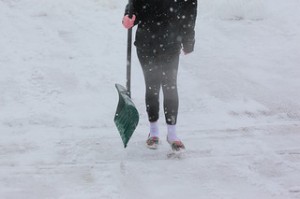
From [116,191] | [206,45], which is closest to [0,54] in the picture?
[206,45]

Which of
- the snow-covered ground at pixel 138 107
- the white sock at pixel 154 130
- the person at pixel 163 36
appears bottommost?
the snow-covered ground at pixel 138 107

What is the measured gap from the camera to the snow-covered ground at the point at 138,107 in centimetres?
389

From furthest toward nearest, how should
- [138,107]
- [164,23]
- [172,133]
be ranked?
[138,107] → [172,133] → [164,23]

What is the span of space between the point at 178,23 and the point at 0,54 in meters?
3.34

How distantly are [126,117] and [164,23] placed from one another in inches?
35.4

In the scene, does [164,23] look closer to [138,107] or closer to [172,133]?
[172,133]

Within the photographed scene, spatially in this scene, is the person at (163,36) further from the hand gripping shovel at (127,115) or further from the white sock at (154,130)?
the white sock at (154,130)

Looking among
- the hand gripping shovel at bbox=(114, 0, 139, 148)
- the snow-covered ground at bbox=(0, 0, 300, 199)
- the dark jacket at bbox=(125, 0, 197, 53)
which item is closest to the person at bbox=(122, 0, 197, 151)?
the dark jacket at bbox=(125, 0, 197, 53)

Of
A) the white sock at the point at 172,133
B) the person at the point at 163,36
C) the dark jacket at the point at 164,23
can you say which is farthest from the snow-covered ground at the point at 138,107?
the dark jacket at the point at 164,23

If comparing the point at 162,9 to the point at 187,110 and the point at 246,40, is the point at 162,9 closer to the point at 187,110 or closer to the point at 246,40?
the point at 187,110

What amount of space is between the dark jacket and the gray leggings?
3.0 inches

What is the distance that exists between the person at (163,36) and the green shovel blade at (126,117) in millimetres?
245

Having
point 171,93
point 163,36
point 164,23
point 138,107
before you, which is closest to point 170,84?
point 171,93

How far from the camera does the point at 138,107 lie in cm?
539
